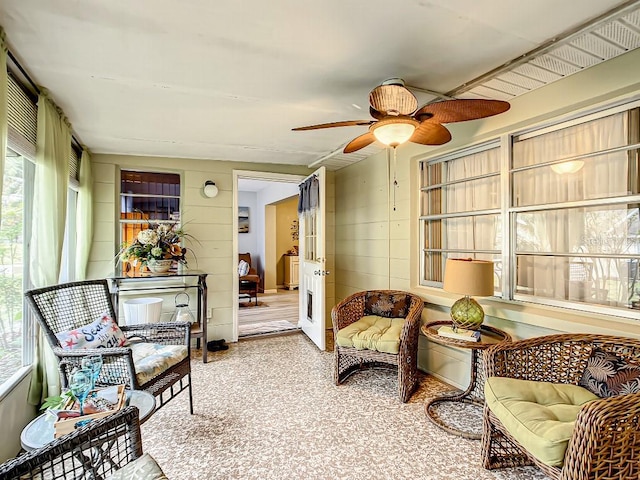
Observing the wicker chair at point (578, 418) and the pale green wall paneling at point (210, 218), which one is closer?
the wicker chair at point (578, 418)

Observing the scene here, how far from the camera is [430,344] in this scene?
3.17m

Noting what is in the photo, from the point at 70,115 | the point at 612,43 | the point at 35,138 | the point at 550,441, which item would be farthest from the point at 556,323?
the point at 70,115

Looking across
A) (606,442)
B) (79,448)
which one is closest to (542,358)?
(606,442)

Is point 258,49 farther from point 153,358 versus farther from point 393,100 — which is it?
point 153,358

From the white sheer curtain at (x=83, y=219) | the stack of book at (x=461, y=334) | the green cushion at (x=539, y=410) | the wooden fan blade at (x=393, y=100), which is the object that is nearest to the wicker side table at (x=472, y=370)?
the stack of book at (x=461, y=334)

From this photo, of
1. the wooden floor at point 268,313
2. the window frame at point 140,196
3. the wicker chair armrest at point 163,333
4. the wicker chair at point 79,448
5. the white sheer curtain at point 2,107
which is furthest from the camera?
the wooden floor at point 268,313

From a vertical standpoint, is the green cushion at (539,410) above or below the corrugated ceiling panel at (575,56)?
below

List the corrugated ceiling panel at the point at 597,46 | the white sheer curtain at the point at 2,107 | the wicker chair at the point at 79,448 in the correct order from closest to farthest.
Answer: the wicker chair at the point at 79,448 < the white sheer curtain at the point at 2,107 < the corrugated ceiling panel at the point at 597,46

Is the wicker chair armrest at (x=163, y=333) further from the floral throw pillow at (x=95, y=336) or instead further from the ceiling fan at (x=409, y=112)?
the ceiling fan at (x=409, y=112)

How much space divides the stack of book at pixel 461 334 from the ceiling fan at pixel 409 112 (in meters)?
1.39

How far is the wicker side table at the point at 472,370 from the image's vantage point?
7.47 feet

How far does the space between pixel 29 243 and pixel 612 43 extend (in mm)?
3742

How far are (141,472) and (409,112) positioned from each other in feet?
6.82

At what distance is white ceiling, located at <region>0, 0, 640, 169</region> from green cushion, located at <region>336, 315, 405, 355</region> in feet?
6.08
